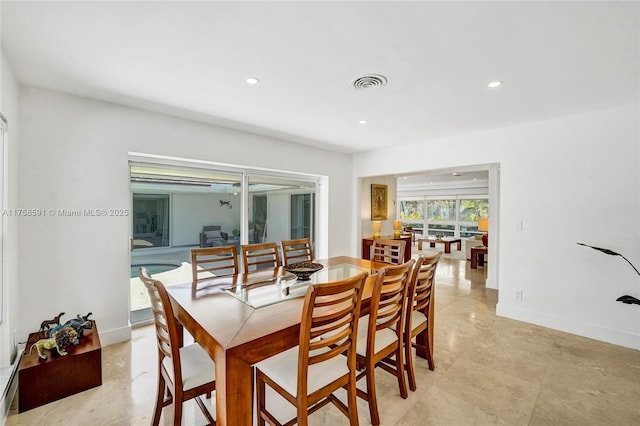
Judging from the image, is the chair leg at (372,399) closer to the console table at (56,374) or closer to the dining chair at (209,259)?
the dining chair at (209,259)

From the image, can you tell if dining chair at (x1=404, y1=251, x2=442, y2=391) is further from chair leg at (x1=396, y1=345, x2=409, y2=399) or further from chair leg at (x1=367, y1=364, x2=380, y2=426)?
chair leg at (x1=367, y1=364, x2=380, y2=426)

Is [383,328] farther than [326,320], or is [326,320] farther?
[383,328]

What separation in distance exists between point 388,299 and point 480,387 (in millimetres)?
1081

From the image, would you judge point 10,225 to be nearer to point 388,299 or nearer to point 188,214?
point 188,214

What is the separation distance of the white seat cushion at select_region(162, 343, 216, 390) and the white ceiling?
1934mm

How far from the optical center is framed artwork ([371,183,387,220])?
Result: 594 cm

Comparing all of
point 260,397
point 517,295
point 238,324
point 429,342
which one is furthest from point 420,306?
point 517,295

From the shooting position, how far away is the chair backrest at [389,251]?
306 centimetres

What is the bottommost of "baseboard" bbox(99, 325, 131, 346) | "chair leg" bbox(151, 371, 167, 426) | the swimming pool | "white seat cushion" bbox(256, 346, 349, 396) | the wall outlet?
"baseboard" bbox(99, 325, 131, 346)

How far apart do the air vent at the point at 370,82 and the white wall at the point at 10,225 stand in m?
2.52

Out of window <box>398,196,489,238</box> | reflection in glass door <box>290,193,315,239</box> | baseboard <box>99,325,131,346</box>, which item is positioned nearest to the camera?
baseboard <box>99,325,131,346</box>

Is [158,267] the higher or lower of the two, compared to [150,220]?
lower

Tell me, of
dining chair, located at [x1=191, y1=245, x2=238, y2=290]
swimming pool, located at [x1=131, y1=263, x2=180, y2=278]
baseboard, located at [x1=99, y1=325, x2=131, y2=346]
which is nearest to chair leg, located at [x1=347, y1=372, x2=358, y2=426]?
dining chair, located at [x1=191, y1=245, x2=238, y2=290]

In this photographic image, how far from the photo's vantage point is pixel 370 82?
2291 millimetres
